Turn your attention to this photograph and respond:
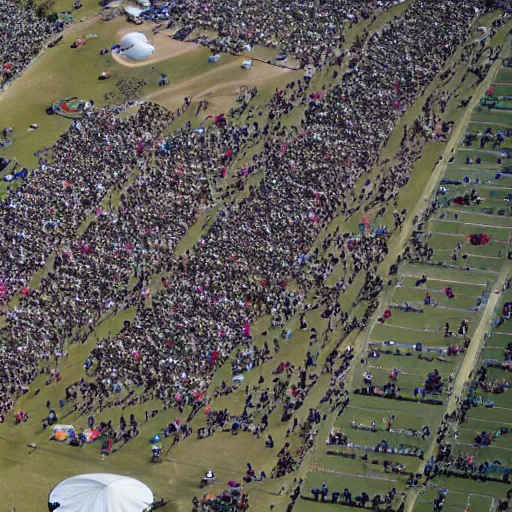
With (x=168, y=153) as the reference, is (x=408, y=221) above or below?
below

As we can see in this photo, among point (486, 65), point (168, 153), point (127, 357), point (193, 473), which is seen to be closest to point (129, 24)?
point (168, 153)

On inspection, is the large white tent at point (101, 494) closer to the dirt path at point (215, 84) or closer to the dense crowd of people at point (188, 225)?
the dense crowd of people at point (188, 225)

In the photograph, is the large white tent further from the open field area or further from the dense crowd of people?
the dense crowd of people

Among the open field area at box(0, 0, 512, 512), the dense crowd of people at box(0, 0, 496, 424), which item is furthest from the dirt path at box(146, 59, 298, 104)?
the dense crowd of people at box(0, 0, 496, 424)

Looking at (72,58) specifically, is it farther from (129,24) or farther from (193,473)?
(193,473)

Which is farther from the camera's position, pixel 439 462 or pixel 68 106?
pixel 68 106

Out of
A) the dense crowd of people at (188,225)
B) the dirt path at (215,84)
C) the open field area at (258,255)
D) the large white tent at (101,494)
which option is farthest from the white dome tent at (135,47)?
the large white tent at (101,494)

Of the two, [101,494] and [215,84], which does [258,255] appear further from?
[101,494]
